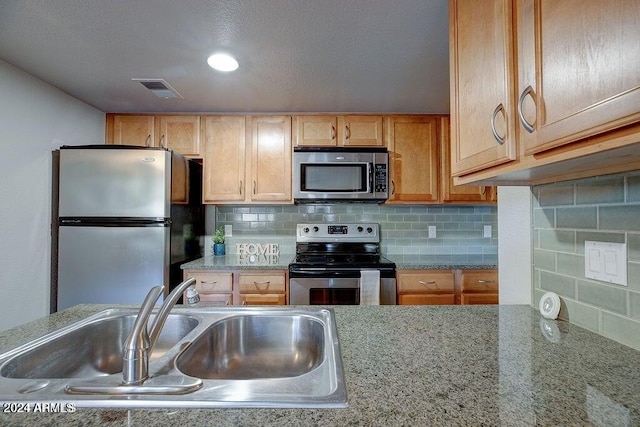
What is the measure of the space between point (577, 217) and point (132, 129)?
3079 mm

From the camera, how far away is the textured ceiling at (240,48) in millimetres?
1422

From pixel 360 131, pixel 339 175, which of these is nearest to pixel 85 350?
pixel 339 175

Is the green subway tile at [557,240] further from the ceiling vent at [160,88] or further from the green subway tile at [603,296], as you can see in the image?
the ceiling vent at [160,88]

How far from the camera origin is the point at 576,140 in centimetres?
60

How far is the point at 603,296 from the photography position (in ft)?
2.78

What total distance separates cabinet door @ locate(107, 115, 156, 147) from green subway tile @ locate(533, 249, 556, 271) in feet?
9.24

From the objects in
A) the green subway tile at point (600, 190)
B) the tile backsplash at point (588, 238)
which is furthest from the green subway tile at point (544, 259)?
the green subway tile at point (600, 190)

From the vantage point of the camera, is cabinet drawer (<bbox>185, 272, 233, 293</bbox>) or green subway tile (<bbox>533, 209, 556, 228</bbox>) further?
cabinet drawer (<bbox>185, 272, 233, 293</bbox>)

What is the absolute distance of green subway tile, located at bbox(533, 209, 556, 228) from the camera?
1.03 meters

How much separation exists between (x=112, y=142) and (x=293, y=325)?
2531mm

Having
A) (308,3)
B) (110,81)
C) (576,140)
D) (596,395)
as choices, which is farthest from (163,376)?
(110,81)

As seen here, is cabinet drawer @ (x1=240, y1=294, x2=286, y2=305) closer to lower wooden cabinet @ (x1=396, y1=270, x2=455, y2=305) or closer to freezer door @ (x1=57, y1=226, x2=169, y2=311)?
freezer door @ (x1=57, y1=226, x2=169, y2=311)

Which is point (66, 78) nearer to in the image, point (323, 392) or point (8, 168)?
point (8, 168)

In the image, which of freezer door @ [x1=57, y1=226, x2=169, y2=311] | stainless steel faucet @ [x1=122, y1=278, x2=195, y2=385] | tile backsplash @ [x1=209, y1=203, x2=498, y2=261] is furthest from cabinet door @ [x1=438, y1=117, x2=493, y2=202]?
stainless steel faucet @ [x1=122, y1=278, x2=195, y2=385]
